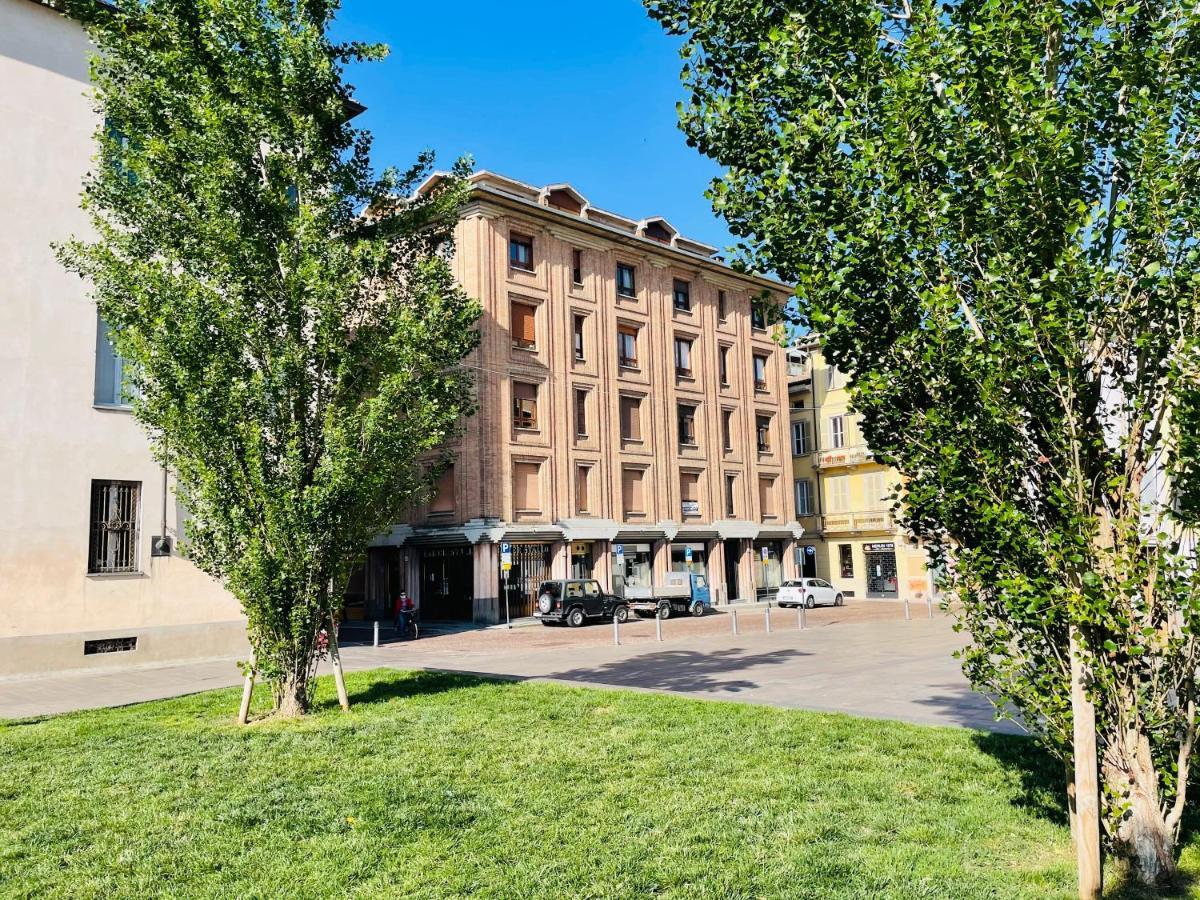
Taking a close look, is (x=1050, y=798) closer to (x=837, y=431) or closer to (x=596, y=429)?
(x=596, y=429)

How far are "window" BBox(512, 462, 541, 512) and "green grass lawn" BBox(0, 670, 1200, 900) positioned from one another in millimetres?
22316

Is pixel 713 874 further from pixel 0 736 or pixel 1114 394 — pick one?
pixel 0 736

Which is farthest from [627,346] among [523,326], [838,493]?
[838,493]

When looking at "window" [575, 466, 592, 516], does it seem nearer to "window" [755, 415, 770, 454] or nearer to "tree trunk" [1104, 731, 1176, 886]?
"window" [755, 415, 770, 454]

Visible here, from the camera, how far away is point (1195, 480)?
4.38 m

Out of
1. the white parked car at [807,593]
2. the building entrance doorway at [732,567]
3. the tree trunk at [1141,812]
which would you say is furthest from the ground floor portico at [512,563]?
the tree trunk at [1141,812]

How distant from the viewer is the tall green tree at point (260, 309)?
10.2m

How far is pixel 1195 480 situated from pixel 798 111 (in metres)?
3.36

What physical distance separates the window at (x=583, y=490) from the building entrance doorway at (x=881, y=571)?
57.2ft

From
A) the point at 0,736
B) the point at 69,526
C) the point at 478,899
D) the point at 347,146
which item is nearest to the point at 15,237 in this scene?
the point at 69,526

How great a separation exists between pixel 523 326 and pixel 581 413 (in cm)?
441

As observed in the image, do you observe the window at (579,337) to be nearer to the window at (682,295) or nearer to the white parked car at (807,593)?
the window at (682,295)

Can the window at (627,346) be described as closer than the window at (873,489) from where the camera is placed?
Yes

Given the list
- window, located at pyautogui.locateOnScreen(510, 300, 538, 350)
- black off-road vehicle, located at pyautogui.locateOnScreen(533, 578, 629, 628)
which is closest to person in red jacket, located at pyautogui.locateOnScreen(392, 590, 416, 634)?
black off-road vehicle, located at pyautogui.locateOnScreen(533, 578, 629, 628)
